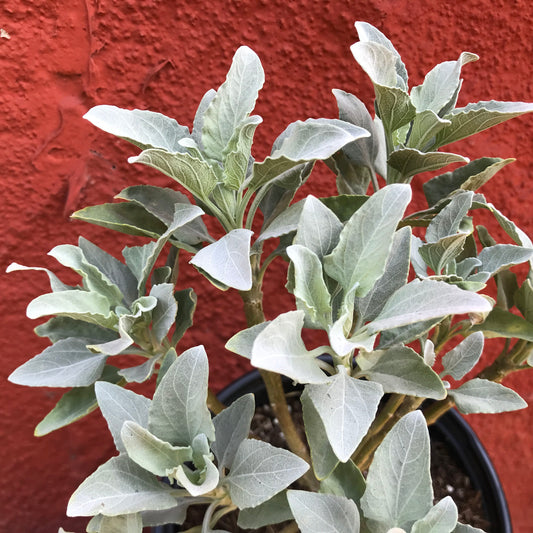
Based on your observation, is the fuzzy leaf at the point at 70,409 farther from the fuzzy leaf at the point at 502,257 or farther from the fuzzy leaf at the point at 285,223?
the fuzzy leaf at the point at 502,257

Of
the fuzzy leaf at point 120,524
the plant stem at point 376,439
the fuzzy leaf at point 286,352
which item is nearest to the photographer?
the fuzzy leaf at point 286,352

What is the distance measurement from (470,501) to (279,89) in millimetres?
640

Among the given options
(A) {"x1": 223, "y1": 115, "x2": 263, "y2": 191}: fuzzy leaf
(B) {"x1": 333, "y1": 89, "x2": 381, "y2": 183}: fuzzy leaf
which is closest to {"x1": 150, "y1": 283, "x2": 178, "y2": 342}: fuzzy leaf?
(A) {"x1": 223, "y1": 115, "x2": 263, "y2": 191}: fuzzy leaf

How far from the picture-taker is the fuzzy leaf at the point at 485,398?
0.49m

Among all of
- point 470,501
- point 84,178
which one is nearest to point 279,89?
point 84,178

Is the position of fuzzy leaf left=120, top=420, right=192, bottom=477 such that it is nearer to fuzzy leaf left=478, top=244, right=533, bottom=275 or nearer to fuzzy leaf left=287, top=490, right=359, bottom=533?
fuzzy leaf left=287, top=490, right=359, bottom=533

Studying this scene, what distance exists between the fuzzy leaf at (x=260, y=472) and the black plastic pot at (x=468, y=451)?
0.27 metres

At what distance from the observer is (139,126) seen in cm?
A: 47

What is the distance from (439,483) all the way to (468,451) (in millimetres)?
62

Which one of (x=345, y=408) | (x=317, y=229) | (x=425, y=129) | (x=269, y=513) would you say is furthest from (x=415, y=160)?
(x=269, y=513)

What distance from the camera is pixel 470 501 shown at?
74 cm

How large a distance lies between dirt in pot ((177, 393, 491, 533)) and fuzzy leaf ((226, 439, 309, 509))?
0.24m

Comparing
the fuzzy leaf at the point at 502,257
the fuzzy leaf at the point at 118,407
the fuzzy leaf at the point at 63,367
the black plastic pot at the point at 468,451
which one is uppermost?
the fuzzy leaf at the point at 502,257

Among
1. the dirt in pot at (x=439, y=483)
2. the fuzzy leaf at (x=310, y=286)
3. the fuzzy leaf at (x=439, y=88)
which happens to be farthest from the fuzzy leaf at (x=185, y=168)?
the dirt in pot at (x=439, y=483)
